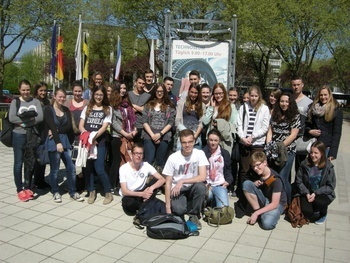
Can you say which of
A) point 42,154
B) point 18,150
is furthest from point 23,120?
point 42,154

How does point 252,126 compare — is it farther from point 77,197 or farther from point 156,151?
point 77,197

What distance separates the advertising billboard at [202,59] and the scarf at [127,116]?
134 inches

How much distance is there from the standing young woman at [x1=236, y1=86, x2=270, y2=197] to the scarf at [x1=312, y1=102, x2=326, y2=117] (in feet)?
2.21

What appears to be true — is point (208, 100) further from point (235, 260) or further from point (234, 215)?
point (235, 260)

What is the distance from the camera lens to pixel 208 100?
A: 5.95 meters

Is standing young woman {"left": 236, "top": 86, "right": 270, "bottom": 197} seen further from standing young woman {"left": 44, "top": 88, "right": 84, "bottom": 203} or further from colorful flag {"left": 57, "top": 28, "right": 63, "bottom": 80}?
colorful flag {"left": 57, "top": 28, "right": 63, "bottom": 80}

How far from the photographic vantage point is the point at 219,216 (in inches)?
189

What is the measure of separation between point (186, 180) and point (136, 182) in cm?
71

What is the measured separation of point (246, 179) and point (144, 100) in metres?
2.24

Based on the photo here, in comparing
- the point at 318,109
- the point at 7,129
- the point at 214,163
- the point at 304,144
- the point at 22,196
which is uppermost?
the point at 318,109

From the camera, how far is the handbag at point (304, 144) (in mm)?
5337

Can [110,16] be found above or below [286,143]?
above

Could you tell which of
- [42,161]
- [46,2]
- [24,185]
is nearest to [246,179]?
[42,161]

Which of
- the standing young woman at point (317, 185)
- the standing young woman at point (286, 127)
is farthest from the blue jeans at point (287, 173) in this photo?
the standing young woman at point (317, 185)
